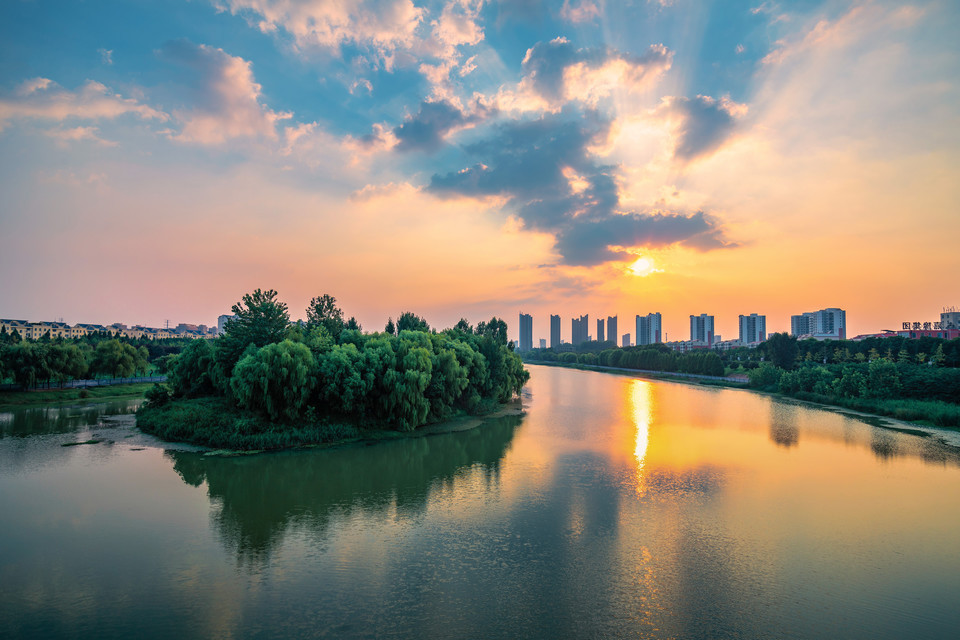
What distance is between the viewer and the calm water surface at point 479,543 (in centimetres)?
875

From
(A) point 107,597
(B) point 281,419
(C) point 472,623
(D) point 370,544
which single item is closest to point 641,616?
(C) point 472,623

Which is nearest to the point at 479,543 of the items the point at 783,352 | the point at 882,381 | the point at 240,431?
the point at 240,431

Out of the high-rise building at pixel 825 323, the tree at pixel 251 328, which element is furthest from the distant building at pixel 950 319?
the tree at pixel 251 328

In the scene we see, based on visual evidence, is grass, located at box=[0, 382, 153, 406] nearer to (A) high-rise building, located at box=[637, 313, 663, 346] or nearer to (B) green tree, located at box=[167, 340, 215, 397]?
(B) green tree, located at box=[167, 340, 215, 397]

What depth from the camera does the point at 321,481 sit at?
1739cm

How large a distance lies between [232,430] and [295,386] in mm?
3759

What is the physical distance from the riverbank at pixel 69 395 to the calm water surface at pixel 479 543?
16862 mm

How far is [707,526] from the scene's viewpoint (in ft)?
43.0

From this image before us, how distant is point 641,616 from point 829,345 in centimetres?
6662

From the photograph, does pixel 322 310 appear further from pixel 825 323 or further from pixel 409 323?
pixel 825 323

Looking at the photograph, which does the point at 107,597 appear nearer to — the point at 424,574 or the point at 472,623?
the point at 424,574

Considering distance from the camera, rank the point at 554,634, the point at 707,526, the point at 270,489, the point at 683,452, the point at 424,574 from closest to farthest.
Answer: the point at 554,634 < the point at 424,574 < the point at 707,526 < the point at 270,489 < the point at 683,452

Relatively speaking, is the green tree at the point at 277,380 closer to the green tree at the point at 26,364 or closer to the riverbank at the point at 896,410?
the green tree at the point at 26,364

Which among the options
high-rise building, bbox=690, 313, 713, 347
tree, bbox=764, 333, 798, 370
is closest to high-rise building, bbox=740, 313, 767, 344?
high-rise building, bbox=690, 313, 713, 347
